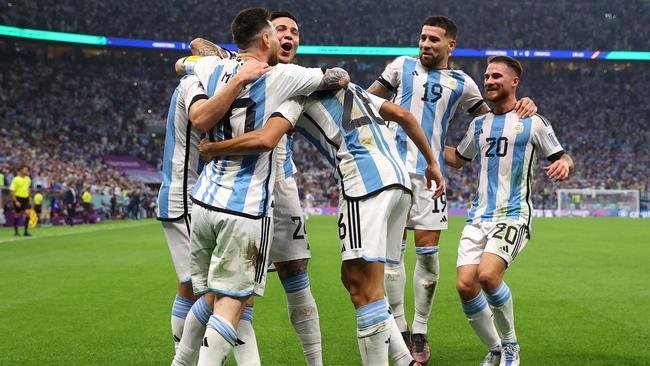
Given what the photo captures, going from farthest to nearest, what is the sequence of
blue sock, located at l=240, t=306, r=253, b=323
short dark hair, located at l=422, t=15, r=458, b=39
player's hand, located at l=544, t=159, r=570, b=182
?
short dark hair, located at l=422, t=15, r=458, b=39 < player's hand, located at l=544, t=159, r=570, b=182 < blue sock, located at l=240, t=306, r=253, b=323

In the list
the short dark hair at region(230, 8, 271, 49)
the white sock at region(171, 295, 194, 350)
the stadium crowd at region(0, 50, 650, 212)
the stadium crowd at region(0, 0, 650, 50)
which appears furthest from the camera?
the stadium crowd at region(0, 0, 650, 50)

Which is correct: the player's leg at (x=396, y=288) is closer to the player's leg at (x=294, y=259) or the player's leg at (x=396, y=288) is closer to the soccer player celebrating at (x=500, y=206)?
the soccer player celebrating at (x=500, y=206)

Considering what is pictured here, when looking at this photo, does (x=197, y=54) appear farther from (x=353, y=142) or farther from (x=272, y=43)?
(x=353, y=142)

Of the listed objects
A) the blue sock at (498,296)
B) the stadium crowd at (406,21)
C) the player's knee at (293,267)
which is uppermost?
the stadium crowd at (406,21)

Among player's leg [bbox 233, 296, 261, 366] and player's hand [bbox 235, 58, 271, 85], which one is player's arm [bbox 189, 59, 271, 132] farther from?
player's leg [bbox 233, 296, 261, 366]

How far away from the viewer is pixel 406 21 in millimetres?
56094

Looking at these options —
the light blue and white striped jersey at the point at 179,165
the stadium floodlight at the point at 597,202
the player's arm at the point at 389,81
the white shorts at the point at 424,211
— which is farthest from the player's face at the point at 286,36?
the stadium floodlight at the point at 597,202

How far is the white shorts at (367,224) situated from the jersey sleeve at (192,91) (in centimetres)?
101

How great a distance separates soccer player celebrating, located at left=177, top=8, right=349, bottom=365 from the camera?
3.71m

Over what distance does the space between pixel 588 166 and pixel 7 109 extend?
37.2 metres

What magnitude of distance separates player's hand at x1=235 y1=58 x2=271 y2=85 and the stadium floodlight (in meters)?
38.5

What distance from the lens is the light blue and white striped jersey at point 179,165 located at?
4.59 metres

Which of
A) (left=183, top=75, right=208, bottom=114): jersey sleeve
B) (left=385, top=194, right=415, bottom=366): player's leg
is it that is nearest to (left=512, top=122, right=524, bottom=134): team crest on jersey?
(left=385, top=194, right=415, bottom=366): player's leg

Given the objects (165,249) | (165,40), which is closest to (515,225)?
(165,249)
